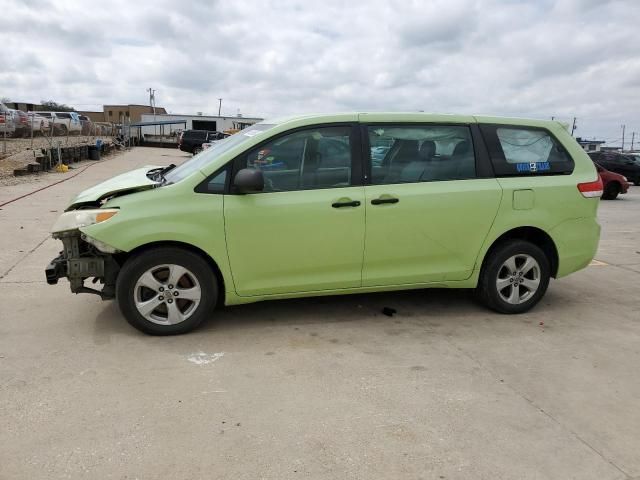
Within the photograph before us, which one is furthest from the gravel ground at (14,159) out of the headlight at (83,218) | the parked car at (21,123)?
the headlight at (83,218)

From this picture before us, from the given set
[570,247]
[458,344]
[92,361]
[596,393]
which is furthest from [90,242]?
[570,247]

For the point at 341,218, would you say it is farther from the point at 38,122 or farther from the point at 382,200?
the point at 38,122

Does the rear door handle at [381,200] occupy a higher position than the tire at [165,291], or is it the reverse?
the rear door handle at [381,200]

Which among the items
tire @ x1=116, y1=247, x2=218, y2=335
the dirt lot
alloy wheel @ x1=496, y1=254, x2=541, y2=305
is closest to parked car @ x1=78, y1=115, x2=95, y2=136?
the dirt lot

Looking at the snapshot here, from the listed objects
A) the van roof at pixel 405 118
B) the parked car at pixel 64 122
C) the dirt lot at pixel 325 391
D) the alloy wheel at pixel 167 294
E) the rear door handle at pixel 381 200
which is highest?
the parked car at pixel 64 122

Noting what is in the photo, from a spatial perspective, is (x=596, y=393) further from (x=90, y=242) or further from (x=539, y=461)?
(x=90, y=242)

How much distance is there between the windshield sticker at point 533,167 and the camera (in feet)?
16.0

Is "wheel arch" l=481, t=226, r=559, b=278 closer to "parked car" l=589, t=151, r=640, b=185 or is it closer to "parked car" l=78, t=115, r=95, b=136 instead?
"parked car" l=589, t=151, r=640, b=185

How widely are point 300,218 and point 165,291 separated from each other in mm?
1212

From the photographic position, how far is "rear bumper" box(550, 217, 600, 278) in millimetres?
4910

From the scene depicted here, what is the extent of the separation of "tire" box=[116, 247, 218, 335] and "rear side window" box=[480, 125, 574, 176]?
9.03 feet

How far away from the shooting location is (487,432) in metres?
3.04

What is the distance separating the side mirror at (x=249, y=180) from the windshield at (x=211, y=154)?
0.42 m

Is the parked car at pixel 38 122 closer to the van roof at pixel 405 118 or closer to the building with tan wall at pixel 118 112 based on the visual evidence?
the van roof at pixel 405 118
